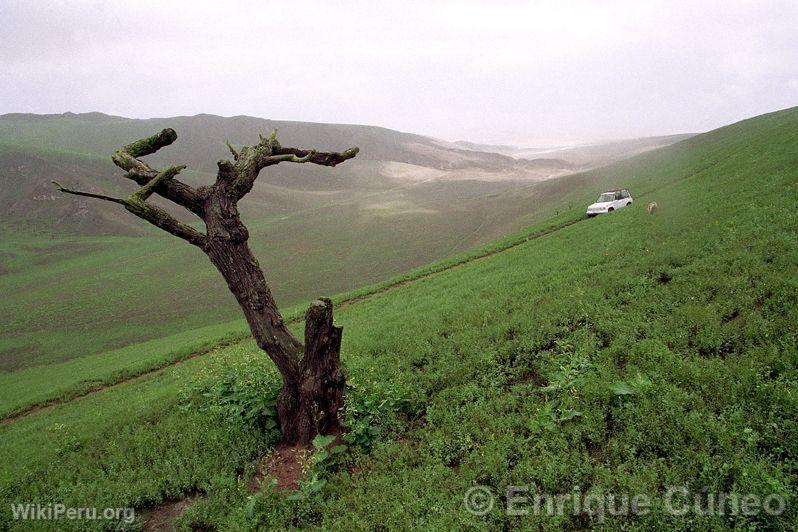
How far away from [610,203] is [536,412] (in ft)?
82.9

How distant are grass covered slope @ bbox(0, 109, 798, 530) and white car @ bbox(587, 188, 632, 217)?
46.4ft

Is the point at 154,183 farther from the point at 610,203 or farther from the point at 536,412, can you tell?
the point at 610,203

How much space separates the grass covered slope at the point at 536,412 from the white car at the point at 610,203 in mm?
14129

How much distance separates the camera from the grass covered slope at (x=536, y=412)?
228 inches

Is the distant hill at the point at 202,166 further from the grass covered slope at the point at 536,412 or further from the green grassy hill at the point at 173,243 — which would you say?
the grass covered slope at the point at 536,412

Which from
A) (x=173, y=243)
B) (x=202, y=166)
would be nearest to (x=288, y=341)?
(x=173, y=243)

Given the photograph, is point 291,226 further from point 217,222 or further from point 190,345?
point 217,222

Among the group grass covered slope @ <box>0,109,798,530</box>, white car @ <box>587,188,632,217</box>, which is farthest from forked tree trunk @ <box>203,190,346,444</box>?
white car @ <box>587,188,632,217</box>

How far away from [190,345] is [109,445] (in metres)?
12.4

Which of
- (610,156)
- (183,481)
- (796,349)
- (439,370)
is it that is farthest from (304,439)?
(610,156)

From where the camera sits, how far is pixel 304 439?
8047mm

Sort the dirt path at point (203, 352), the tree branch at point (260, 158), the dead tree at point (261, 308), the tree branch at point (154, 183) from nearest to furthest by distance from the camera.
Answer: the tree branch at point (154, 183)
the dead tree at point (261, 308)
the tree branch at point (260, 158)
the dirt path at point (203, 352)

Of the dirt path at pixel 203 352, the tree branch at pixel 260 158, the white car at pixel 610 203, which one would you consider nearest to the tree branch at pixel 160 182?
the tree branch at pixel 260 158

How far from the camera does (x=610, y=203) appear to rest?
28172mm
